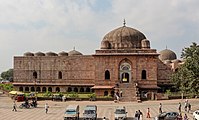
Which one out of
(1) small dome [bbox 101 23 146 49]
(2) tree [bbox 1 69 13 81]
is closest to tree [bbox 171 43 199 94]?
(1) small dome [bbox 101 23 146 49]

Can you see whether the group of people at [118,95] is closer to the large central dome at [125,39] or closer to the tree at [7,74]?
the large central dome at [125,39]

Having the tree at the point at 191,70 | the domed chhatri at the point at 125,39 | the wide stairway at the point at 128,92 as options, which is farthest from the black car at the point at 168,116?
the domed chhatri at the point at 125,39

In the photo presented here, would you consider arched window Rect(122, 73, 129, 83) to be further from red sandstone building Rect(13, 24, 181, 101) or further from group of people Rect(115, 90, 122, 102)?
group of people Rect(115, 90, 122, 102)

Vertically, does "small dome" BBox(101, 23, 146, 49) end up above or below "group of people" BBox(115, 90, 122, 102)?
above

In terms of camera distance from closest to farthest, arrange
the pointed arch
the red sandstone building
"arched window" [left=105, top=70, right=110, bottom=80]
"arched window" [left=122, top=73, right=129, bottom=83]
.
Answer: the red sandstone building < the pointed arch < "arched window" [left=122, top=73, right=129, bottom=83] < "arched window" [left=105, top=70, right=110, bottom=80]

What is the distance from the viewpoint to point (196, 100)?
4981 cm

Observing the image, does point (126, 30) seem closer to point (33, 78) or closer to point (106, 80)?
point (106, 80)

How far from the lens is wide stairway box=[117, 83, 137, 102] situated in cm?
4916

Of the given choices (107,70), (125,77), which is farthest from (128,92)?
(107,70)

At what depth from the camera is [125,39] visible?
2368 inches

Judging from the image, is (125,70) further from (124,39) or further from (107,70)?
(124,39)

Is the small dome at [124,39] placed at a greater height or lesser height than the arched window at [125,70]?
greater

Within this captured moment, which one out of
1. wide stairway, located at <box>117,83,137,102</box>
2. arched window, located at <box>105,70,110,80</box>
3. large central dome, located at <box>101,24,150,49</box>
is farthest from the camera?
large central dome, located at <box>101,24,150,49</box>

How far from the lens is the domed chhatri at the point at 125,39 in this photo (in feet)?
196
